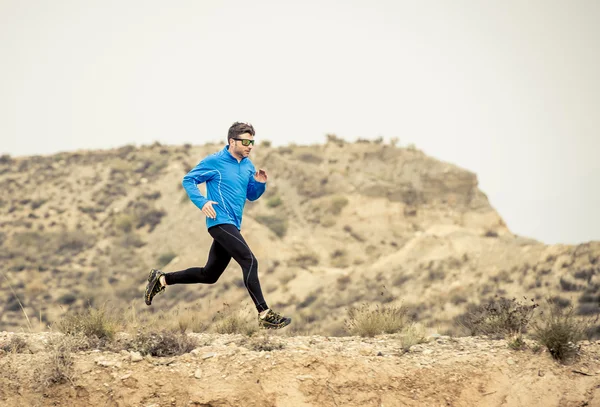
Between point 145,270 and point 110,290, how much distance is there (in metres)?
2.69

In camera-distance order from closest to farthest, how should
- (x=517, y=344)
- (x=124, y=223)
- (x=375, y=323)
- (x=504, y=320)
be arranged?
(x=517, y=344), (x=504, y=320), (x=375, y=323), (x=124, y=223)

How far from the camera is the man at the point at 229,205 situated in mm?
5809

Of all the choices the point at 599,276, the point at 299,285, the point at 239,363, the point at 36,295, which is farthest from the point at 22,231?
the point at 239,363

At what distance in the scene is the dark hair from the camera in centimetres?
607

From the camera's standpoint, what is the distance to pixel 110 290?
25391 millimetres

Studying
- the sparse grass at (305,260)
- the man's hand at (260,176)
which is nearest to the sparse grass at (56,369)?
the man's hand at (260,176)

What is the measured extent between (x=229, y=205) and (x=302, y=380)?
190 cm

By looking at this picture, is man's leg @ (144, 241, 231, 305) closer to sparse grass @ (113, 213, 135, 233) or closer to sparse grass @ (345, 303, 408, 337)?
sparse grass @ (345, 303, 408, 337)

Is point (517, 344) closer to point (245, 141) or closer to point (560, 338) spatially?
point (560, 338)

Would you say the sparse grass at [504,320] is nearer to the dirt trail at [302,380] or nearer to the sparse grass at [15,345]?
the dirt trail at [302,380]

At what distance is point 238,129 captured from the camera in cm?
608

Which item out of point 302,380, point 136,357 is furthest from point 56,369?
point 302,380

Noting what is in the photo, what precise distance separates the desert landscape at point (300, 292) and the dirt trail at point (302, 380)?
0.01 meters

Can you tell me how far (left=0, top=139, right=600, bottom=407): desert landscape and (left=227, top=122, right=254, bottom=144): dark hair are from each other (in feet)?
6.87
